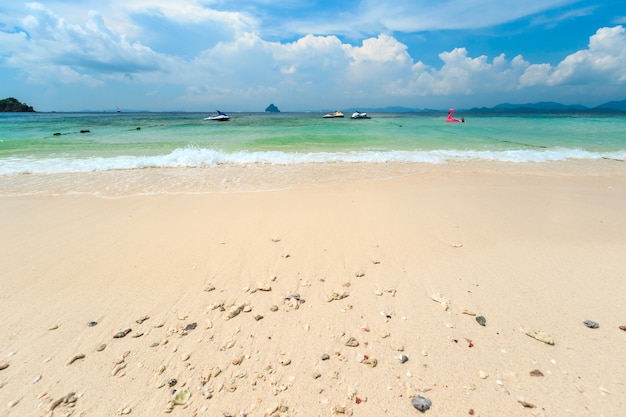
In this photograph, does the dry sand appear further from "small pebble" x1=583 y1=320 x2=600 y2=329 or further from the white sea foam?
the white sea foam

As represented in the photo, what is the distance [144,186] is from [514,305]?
8102mm

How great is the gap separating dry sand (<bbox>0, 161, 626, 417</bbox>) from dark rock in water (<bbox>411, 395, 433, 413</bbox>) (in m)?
0.03

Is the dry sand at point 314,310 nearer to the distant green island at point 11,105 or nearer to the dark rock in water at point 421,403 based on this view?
the dark rock in water at point 421,403

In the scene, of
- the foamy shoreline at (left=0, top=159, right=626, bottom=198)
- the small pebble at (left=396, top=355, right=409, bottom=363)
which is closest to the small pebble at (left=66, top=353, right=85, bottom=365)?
the small pebble at (left=396, top=355, right=409, bottom=363)

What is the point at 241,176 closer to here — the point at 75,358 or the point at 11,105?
the point at 75,358

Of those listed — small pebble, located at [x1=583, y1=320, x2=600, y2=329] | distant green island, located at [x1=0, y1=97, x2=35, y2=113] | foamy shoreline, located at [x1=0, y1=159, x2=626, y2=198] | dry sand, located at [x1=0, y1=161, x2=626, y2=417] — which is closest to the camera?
dry sand, located at [x1=0, y1=161, x2=626, y2=417]

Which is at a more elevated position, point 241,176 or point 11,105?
point 11,105

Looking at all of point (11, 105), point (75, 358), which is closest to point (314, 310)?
point (75, 358)

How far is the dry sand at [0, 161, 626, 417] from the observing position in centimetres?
194

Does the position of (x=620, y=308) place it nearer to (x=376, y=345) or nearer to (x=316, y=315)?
(x=376, y=345)

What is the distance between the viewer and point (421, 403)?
72.4 inches

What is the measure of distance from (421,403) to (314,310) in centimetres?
118

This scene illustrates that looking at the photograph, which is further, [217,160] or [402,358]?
[217,160]

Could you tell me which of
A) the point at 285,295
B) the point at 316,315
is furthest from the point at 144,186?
the point at 316,315
